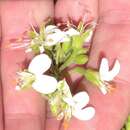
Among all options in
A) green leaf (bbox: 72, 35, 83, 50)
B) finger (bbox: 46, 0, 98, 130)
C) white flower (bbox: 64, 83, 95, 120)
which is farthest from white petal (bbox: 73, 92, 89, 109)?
finger (bbox: 46, 0, 98, 130)

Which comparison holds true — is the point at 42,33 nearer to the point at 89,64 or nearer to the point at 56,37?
the point at 56,37

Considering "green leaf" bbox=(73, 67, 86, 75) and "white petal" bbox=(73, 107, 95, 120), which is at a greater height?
"green leaf" bbox=(73, 67, 86, 75)

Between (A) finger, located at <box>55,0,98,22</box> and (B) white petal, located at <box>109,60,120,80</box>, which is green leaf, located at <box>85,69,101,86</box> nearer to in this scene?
(B) white petal, located at <box>109,60,120,80</box>

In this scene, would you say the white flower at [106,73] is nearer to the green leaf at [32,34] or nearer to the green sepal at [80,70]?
the green sepal at [80,70]

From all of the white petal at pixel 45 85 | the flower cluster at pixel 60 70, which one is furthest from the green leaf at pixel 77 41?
the white petal at pixel 45 85

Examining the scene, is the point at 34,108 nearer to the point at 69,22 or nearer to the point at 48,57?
the point at 48,57

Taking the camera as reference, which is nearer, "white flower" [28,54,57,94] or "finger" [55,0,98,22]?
"white flower" [28,54,57,94]

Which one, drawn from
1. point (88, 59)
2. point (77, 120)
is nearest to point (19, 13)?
point (88, 59)

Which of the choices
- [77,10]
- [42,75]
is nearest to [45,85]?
[42,75]
